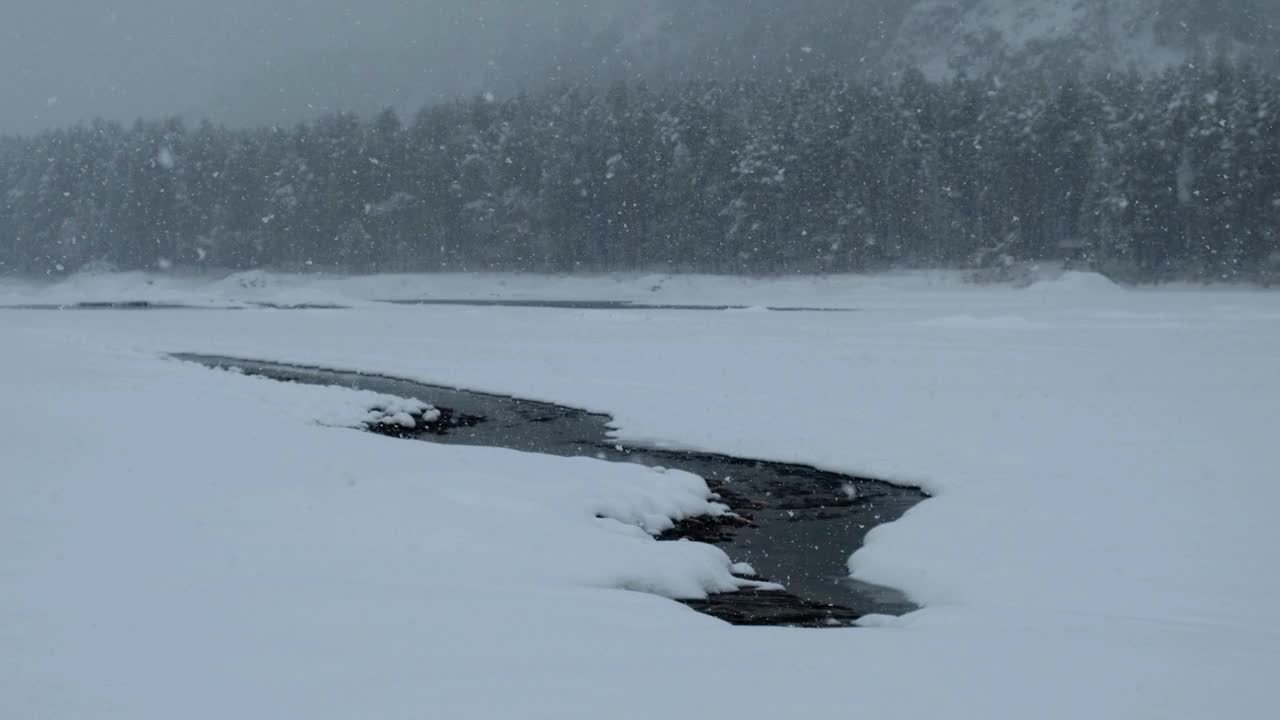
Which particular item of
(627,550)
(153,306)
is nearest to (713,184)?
(153,306)

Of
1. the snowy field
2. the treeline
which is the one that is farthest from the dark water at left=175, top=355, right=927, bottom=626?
the treeline

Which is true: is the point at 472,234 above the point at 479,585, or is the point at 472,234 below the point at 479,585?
above

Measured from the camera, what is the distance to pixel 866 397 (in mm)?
25719

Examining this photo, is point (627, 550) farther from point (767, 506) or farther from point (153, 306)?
point (153, 306)

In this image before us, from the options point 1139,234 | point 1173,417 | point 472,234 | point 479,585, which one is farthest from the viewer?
point 472,234

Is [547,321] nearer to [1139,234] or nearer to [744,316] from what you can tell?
[744,316]

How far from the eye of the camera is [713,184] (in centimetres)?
8606

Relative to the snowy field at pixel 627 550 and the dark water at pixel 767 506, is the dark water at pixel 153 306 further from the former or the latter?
the dark water at pixel 767 506

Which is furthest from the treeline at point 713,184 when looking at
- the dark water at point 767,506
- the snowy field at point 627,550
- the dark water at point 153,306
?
the dark water at point 767,506

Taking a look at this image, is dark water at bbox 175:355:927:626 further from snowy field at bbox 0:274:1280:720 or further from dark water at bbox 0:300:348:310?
dark water at bbox 0:300:348:310

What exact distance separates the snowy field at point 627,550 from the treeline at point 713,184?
152 feet

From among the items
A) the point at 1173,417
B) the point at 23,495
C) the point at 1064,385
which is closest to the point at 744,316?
the point at 1064,385

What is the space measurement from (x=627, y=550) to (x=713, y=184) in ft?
248

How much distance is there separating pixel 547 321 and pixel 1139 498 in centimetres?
3987
